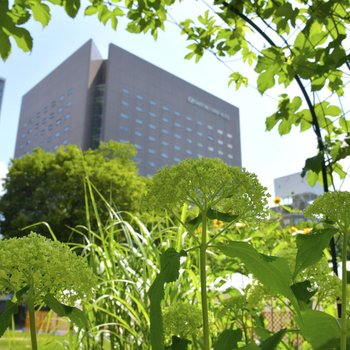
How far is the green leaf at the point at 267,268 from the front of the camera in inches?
24.2

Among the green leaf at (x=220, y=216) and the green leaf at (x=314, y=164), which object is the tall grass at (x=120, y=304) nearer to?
the green leaf at (x=314, y=164)

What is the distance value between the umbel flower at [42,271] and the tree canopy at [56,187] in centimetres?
1537

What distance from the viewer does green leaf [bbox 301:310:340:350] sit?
0.71 metres

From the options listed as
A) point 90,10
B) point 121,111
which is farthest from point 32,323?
point 121,111

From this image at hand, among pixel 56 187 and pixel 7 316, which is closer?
pixel 7 316

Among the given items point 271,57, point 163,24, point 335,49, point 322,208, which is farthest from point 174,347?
point 163,24

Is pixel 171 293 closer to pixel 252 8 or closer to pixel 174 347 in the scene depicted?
pixel 174 347

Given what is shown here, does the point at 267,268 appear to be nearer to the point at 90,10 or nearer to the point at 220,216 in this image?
the point at 220,216

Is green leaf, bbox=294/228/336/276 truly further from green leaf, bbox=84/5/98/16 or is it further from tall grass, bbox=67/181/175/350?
green leaf, bbox=84/5/98/16

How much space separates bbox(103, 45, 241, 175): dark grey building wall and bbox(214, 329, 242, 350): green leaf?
4227cm

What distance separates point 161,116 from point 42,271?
52.7m

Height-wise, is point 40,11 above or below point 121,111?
below

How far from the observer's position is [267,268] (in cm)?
64

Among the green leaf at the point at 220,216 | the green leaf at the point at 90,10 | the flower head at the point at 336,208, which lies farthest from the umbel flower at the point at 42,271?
the green leaf at the point at 90,10
